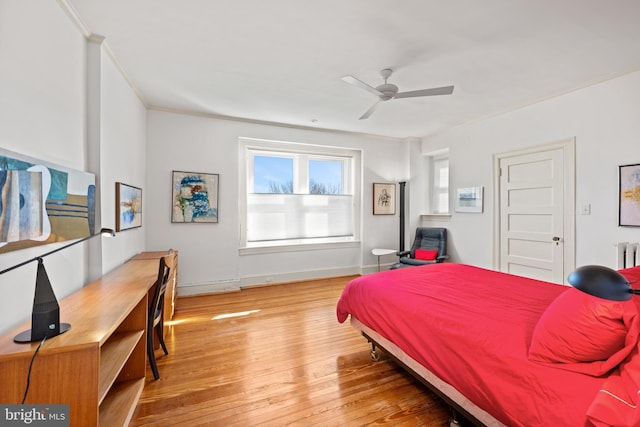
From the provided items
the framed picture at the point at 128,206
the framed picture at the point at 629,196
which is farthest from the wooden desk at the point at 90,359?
the framed picture at the point at 629,196

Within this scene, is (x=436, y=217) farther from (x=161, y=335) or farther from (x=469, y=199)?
(x=161, y=335)

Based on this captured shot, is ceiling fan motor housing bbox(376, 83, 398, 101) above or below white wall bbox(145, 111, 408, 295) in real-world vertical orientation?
above

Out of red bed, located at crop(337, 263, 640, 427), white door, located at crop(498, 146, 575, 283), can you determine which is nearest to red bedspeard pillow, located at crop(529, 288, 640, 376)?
red bed, located at crop(337, 263, 640, 427)

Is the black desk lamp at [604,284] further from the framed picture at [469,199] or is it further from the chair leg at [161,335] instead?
the framed picture at [469,199]

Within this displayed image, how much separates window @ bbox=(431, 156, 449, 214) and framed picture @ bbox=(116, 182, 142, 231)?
4937 millimetres

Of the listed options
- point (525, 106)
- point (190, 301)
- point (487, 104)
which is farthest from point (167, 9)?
point (525, 106)

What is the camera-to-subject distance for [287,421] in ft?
5.67

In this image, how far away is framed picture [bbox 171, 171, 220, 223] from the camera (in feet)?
13.4

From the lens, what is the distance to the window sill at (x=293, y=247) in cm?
460

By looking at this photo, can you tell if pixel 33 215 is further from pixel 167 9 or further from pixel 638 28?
pixel 638 28

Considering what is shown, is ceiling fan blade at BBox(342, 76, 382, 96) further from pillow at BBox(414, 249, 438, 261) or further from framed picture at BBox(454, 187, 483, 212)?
pillow at BBox(414, 249, 438, 261)

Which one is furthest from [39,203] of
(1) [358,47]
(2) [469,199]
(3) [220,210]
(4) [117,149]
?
(2) [469,199]

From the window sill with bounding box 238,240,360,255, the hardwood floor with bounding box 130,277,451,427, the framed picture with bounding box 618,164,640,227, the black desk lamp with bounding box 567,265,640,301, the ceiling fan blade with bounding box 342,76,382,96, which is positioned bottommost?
the hardwood floor with bounding box 130,277,451,427

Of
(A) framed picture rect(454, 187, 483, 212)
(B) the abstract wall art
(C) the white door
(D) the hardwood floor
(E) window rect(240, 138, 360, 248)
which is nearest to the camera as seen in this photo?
(B) the abstract wall art
